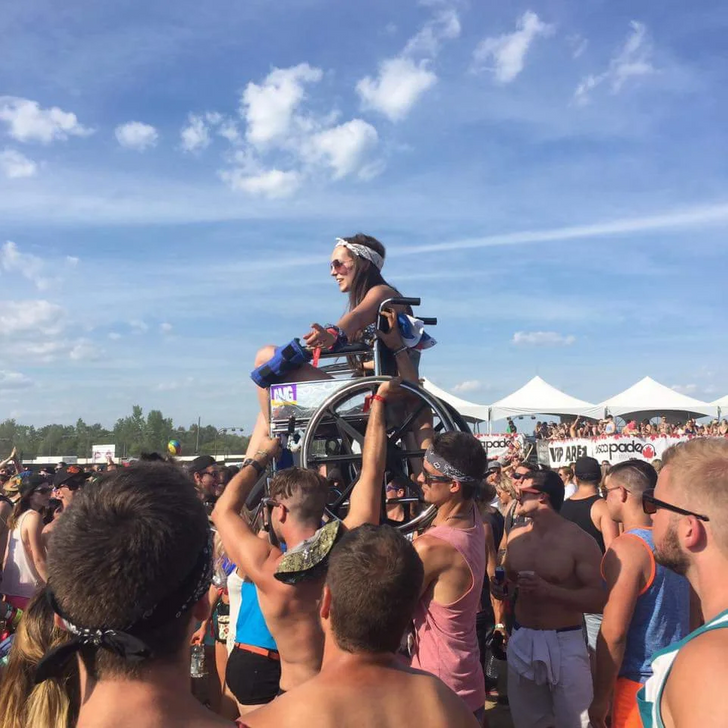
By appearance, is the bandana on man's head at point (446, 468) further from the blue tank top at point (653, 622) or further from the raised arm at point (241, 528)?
the blue tank top at point (653, 622)

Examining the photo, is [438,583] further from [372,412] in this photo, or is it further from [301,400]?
[301,400]

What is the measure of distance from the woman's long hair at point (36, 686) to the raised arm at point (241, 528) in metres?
1.12

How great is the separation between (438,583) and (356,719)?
121 cm

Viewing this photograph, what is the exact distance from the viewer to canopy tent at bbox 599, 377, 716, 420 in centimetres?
2345

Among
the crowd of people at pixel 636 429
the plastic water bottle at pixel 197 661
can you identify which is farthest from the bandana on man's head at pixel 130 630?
the crowd of people at pixel 636 429

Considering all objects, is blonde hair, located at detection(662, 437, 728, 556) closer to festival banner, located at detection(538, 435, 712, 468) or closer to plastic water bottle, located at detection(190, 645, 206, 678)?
plastic water bottle, located at detection(190, 645, 206, 678)

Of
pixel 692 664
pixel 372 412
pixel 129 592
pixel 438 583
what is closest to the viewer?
pixel 129 592

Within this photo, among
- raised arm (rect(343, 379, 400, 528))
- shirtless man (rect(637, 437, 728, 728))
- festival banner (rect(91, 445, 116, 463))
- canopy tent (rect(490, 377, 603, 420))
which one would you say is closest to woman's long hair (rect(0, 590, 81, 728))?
raised arm (rect(343, 379, 400, 528))

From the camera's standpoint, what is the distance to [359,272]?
384cm

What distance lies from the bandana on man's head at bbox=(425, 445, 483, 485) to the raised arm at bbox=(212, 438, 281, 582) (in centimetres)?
85

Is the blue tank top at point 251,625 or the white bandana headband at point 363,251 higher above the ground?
the white bandana headband at point 363,251

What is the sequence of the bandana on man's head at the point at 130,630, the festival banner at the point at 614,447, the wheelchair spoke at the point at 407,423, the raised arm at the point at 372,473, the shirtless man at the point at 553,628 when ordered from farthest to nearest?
the festival banner at the point at 614,447 < the shirtless man at the point at 553,628 < the wheelchair spoke at the point at 407,423 < the raised arm at the point at 372,473 < the bandana on man's head at the point at 130,630

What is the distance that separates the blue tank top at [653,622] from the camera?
336 centimetres

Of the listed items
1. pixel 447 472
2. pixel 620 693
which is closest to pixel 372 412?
pixel 447 472
